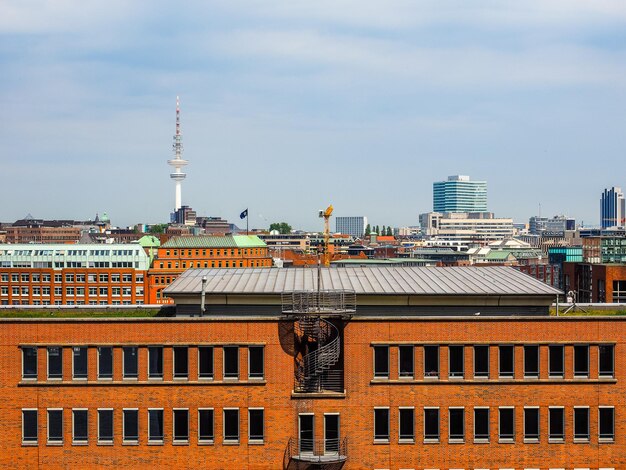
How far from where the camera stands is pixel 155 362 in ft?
162

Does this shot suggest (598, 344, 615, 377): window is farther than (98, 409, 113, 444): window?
Yes

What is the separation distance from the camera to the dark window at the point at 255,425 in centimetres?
4906

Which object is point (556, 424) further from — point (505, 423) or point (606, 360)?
point (606, 360)

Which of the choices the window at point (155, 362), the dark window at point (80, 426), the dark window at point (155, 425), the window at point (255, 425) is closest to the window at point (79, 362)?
the dark window at point (80, 426)

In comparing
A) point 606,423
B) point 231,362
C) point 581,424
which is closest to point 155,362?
point 231,362

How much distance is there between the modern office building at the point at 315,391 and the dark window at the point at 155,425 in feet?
0.24

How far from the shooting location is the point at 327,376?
49438 millimetres

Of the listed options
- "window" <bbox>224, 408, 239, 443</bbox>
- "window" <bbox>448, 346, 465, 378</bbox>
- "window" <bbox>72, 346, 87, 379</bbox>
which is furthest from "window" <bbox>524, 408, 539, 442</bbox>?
"window" <bbox>72, 346, 87, 379</bbox>

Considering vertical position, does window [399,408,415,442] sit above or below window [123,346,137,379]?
below

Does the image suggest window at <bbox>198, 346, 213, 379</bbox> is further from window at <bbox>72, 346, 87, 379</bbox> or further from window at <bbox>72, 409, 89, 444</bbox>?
window at <bbox>72, 409, 89, 444</bbox>

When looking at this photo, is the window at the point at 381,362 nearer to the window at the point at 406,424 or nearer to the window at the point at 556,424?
the window at the point at 406,424

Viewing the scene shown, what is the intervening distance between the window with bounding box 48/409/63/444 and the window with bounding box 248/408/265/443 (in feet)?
31.9

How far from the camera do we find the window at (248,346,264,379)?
49.2 m

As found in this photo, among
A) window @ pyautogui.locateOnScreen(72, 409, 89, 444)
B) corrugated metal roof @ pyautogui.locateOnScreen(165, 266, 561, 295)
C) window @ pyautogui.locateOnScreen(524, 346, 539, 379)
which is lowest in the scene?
window @ pyautogui.locateOnScreen(72, 409, 89, 444)
